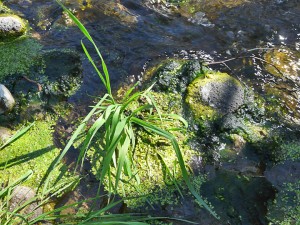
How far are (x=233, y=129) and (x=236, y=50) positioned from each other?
101cm

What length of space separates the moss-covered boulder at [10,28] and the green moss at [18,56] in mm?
76

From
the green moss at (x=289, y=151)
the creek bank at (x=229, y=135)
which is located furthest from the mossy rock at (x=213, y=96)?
the green moss at (x=289, y=151)

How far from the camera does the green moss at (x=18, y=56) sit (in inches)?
124

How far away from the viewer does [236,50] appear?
348 centimetres

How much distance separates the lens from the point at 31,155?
2.57 meters

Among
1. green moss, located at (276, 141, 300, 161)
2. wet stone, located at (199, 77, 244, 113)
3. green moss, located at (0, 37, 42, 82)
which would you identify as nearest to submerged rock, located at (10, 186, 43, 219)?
green moss, located at (0, 37, 42, 82)

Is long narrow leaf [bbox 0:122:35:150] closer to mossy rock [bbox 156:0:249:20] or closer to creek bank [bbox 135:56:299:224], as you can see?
creek bank [bbox 135:56:299:224]

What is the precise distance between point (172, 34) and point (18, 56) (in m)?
1.38

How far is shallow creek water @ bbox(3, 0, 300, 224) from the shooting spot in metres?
3.20

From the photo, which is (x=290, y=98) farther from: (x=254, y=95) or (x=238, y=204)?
→ (x=238, y=204)

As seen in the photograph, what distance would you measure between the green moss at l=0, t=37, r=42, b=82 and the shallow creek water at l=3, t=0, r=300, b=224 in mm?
136

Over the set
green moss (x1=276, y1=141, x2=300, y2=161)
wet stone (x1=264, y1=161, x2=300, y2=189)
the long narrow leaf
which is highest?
green moss (x1=276, y1=141, x2=300, y2=161)

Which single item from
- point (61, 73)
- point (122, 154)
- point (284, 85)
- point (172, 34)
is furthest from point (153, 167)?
point (172, 34)

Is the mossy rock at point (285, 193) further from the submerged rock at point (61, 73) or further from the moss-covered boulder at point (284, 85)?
the submerged rock at point (61, 73)
